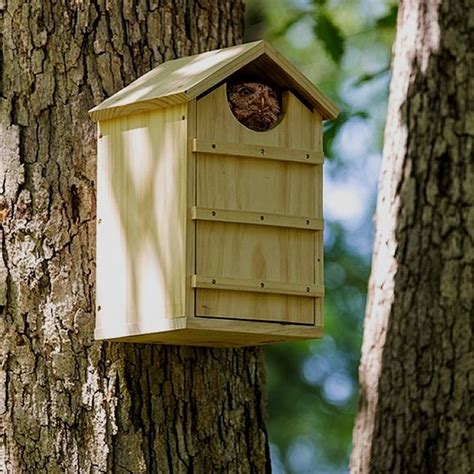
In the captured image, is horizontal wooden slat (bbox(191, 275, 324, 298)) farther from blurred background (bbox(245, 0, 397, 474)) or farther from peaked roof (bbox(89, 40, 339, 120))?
blurred background (bbox(245, 0, 397, 474))

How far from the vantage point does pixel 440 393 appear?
4.06 meters

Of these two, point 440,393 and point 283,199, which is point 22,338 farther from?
point 440,393

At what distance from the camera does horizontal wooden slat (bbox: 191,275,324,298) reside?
3367 mm

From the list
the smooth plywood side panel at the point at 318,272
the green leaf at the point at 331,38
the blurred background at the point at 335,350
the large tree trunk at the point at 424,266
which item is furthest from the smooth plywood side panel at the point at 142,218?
the blurred background at the point at 335,350

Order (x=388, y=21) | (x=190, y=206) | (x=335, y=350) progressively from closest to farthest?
(x=190, y=206), (x=388, y=21), (x=335, y=350)

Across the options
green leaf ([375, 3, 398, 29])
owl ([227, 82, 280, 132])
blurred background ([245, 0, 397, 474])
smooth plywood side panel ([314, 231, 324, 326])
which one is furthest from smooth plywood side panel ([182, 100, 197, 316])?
blurred background ([245, 0, 397, 474])

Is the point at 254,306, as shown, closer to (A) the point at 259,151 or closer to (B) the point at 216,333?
(B) the point at 216,333

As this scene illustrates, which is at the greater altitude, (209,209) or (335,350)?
(209,209)

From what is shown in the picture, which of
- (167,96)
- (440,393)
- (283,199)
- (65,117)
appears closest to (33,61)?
(65,117)

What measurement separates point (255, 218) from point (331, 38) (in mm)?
1636

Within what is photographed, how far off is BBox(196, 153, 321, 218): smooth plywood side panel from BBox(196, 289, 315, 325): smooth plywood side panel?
0.21 metres

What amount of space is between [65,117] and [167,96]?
1.46ft

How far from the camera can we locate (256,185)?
11.6 feet

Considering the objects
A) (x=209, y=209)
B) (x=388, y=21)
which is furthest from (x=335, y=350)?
(x=209, y=209)
